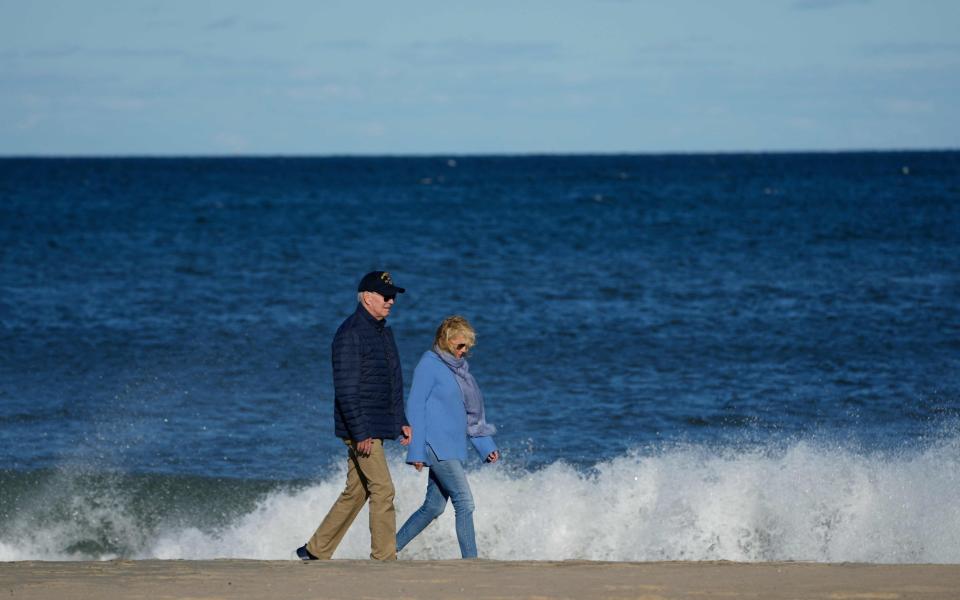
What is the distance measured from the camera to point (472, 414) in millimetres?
6949

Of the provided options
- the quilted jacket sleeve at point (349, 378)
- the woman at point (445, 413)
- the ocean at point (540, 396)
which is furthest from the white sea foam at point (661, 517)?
the quilted jacket sleeve at point (349, 378)

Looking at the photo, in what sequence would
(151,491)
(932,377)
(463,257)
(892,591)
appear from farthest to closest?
1. (463,257)
2. (932,377)
3. (151,491)
4. (892,591)

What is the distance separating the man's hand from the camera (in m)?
6.54

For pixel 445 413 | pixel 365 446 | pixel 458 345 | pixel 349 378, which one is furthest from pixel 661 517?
pixel 349 378

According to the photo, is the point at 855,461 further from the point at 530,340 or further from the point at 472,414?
the point at 530,340

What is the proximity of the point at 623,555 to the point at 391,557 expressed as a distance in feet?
9.08

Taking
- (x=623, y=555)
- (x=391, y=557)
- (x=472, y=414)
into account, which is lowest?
(x=623, y=555)

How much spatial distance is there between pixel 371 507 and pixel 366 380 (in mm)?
731

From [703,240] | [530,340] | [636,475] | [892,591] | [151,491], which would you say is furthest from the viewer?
[703,240]

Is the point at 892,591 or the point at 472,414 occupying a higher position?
the point at 472,414

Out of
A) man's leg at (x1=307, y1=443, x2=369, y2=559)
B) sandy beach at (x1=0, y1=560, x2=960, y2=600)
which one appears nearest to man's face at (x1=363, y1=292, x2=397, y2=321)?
man's leg at (x1=307, y1=443, x2=369, y2=559)

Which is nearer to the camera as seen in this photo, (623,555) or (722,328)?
(623,555)

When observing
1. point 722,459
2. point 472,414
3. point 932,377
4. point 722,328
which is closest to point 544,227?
point 722,328

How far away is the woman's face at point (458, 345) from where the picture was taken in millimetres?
6754
